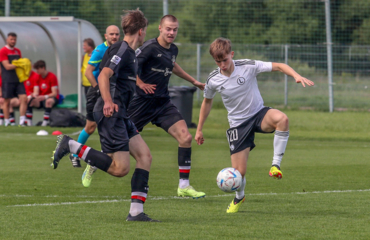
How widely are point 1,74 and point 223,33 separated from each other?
516 inches

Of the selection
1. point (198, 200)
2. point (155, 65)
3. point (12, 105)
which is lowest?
point (198, 200)

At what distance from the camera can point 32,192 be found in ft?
23.2

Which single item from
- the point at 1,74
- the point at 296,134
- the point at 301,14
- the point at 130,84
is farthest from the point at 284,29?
the point at 130,84

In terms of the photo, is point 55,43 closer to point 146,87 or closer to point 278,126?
point 146,87

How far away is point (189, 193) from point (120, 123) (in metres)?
1.86

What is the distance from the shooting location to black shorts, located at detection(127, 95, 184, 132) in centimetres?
750

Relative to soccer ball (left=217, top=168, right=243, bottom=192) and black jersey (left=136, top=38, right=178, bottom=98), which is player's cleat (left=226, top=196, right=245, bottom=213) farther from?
black jersey (left=136, top=38, right=178, bottom=98)

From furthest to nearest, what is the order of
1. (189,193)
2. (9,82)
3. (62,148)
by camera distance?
(9,82) → (189,193) → (62,148)

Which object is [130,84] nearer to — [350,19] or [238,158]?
[238,158]

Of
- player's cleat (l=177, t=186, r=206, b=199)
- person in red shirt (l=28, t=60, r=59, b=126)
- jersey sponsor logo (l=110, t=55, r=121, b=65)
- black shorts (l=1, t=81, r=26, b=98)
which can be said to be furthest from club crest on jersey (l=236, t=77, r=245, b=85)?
black shorts (l=1, t=81, r=26, b=98)

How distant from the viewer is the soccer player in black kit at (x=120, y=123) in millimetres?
5379

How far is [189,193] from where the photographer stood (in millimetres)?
6988

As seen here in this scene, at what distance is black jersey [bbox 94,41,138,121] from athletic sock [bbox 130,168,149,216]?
0.57 meters

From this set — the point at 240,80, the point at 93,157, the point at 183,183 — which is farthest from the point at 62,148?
the point at 240,80
